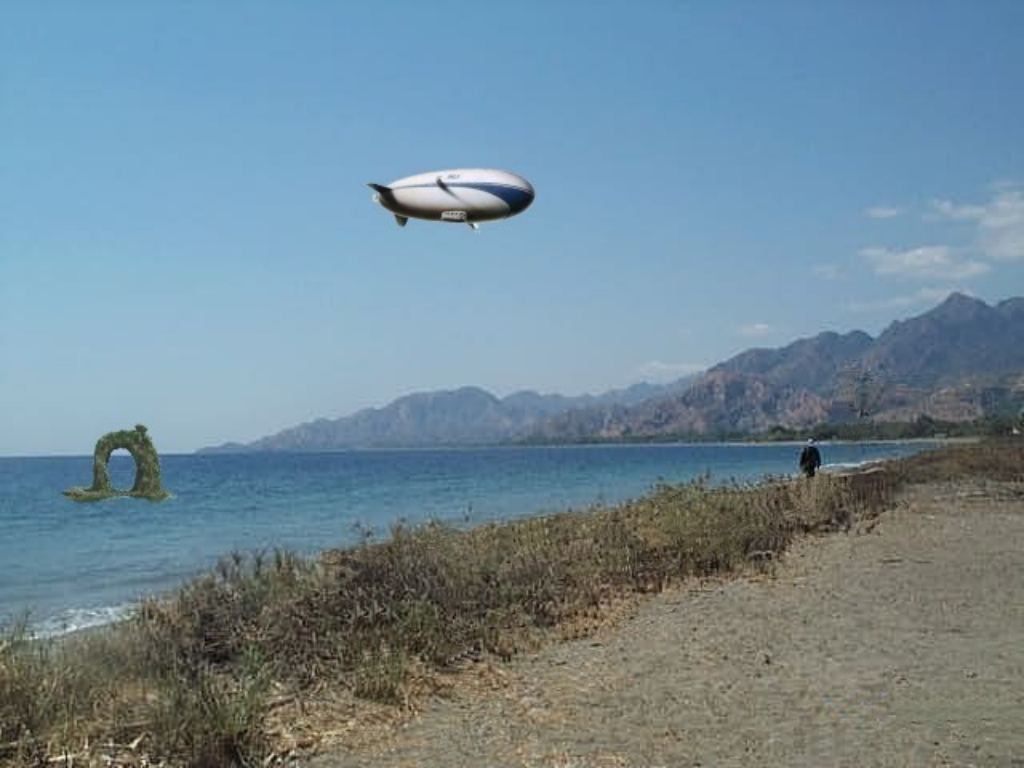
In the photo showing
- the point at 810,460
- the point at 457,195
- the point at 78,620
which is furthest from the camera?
the point at 810,460

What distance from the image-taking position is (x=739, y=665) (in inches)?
356

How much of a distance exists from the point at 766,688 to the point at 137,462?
8284 mm

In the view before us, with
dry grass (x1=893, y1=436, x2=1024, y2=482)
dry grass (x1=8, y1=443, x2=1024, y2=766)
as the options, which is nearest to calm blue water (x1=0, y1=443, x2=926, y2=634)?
dry grass (x1=8, y1=443, x2=1024, y2=766)

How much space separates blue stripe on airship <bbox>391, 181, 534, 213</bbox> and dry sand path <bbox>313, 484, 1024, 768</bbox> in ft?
11.9

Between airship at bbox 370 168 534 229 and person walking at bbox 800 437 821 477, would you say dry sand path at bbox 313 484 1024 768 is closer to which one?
airship at bbox 370 168 534 229

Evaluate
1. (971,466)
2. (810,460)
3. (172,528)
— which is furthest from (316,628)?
(971,466)

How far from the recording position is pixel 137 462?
41.0ft

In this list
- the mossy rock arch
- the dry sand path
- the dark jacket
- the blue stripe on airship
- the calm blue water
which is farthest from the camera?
the dark jacket

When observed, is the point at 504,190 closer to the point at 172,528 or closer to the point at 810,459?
the point at 810,459

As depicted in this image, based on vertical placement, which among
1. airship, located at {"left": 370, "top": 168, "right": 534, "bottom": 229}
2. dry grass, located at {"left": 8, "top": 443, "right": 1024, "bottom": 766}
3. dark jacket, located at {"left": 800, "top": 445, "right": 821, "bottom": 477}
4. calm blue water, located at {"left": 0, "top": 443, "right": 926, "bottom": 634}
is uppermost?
airship, located at {"left": 370, "top": 168, "right": 534, "bottom": 229}

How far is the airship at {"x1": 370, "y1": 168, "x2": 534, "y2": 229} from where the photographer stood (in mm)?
6242

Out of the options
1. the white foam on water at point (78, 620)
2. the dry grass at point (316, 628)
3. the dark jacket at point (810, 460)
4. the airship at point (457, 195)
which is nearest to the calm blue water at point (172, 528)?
the white foam on water at point (78, 620)

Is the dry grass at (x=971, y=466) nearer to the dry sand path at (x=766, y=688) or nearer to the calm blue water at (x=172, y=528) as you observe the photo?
the calm blue water at (x=172, y=528)

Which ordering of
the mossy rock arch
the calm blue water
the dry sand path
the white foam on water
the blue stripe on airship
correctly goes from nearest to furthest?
the blue stripe on airship → the dry sand path → the mossy rock arch → the white foam on water → the calm blue water
